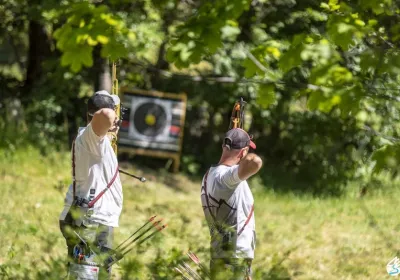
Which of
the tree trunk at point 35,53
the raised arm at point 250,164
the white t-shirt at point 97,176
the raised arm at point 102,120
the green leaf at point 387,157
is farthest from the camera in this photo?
the tree trunk at point 35,53

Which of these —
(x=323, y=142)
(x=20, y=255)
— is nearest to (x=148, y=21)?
(x=323, y=142)

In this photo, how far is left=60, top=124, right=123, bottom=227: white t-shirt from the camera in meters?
4.68

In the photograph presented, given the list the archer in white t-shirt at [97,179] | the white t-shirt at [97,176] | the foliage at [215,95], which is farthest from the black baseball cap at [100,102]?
the foliage at [215,95]

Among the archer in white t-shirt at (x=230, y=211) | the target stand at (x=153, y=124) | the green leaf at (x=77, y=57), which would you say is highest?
the green leaf at (x=77, y=57)

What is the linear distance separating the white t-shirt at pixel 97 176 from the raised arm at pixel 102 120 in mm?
225

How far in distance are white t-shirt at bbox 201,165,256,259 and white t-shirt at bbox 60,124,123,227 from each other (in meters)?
Result: 0.64

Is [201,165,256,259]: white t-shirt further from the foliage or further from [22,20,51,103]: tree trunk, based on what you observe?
[22,20,51,103]: tree trunk

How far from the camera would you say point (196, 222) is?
997 cm

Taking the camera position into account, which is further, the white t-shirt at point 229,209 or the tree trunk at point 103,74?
the tree trunk at point 103,74

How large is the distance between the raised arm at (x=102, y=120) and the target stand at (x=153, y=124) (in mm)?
9747

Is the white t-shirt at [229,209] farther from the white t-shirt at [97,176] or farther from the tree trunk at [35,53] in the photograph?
the tree trunk at [35,53]

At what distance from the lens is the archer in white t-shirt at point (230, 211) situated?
176 inches

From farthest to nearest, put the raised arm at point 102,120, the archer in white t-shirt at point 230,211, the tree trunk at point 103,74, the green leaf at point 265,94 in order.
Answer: the tree trunk at point 103,74
the archer in white t-shirt at point 230,211
the raised arm at point 102,120
the green leaf at point 265,94

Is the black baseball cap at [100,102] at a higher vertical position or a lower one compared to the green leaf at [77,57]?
lower
